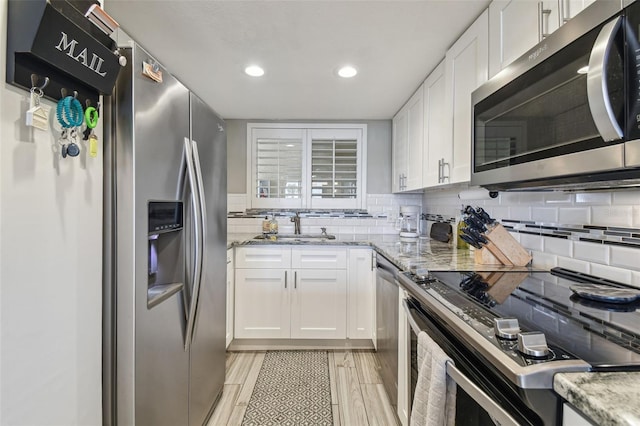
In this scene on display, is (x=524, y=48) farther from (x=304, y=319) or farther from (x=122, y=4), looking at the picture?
(x=304, y=319)

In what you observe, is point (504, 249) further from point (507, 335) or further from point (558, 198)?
point (507, 335)

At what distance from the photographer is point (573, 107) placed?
0.83 m

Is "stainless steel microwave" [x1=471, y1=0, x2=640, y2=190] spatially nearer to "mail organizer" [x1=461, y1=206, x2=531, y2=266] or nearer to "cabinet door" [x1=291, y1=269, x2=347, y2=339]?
"mail organizer" [x1=461, y1=206, x2=531, y2=266]

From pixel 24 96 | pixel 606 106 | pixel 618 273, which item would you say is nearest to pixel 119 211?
pixel 24 96

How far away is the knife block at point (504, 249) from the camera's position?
150 centimetres

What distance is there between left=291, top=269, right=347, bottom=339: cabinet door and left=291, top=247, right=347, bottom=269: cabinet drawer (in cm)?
4

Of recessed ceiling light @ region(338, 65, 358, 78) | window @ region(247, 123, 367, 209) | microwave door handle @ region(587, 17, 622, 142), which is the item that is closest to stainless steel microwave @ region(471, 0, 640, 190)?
microwave door handle @ region(587, 17, 622, 142)

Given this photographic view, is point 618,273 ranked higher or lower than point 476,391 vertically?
higher

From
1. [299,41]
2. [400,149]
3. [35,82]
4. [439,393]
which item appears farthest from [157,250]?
[400,149]

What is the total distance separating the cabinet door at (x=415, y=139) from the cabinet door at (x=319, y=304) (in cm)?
99

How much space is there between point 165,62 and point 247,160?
1424mm

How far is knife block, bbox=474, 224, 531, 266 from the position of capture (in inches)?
59.1

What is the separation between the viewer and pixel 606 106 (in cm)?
70

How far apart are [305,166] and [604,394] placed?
10.1 feet
